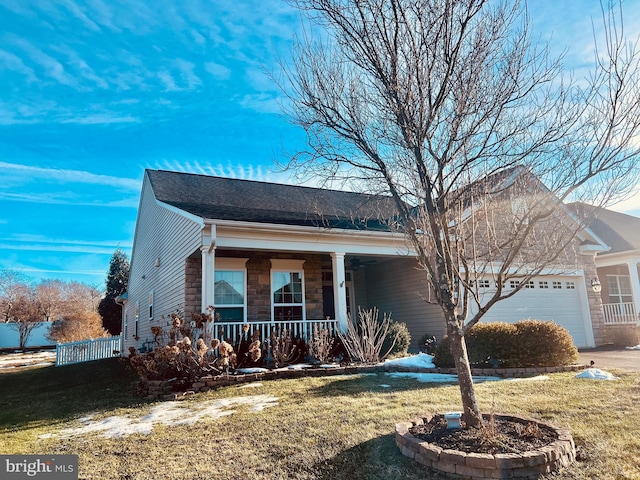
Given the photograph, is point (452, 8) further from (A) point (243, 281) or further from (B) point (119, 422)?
(A) point (243, 281)

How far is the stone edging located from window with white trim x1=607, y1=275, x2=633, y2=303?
1134cm

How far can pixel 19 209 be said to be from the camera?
3038 cm

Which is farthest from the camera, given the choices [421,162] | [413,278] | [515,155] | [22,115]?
[22,115]

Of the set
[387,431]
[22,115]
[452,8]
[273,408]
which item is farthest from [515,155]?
[22,115]

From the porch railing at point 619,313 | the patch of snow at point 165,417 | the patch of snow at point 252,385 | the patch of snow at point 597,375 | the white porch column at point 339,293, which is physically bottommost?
the patch of snow at point 165,417

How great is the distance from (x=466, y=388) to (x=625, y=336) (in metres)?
13.1

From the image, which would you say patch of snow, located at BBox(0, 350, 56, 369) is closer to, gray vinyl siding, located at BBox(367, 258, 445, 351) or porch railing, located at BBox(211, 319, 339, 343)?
porch railing, located at BBox(211, 319, 339, 343)

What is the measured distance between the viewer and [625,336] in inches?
555

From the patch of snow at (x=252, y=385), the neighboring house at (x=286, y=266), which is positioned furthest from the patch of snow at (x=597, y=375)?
the patch of snow at (x=252, y=385)

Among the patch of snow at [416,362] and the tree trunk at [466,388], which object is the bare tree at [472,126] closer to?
the tree trunk at [466,388]

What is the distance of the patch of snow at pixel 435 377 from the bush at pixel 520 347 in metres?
0.55

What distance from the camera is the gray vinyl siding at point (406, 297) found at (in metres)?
12.9

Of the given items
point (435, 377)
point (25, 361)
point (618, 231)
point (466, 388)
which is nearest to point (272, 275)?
point (435, 377)

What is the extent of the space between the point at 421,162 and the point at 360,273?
1125 centimetres
